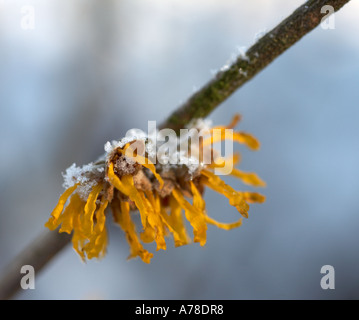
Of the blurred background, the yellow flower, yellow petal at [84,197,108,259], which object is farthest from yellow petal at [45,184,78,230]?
the blurred background

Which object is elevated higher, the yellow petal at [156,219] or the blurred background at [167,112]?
the blurred background at [167,112]

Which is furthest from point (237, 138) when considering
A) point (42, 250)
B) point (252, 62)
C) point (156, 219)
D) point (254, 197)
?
point (42, 250)

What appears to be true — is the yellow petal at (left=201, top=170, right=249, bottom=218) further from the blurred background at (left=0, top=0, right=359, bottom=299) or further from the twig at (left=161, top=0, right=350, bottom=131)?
the blurred background at (left=0, top=0, right=359, bottom=299)

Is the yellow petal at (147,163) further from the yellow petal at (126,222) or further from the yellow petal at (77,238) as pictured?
the yellow petal at (77,238)

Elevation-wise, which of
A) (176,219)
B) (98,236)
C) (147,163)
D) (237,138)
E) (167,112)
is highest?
(167,112)

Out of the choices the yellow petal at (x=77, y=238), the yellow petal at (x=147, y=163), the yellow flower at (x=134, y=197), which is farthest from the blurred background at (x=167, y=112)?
the yellow petal at (x=147, y=163)

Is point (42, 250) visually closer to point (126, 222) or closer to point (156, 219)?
point (126, 222)
